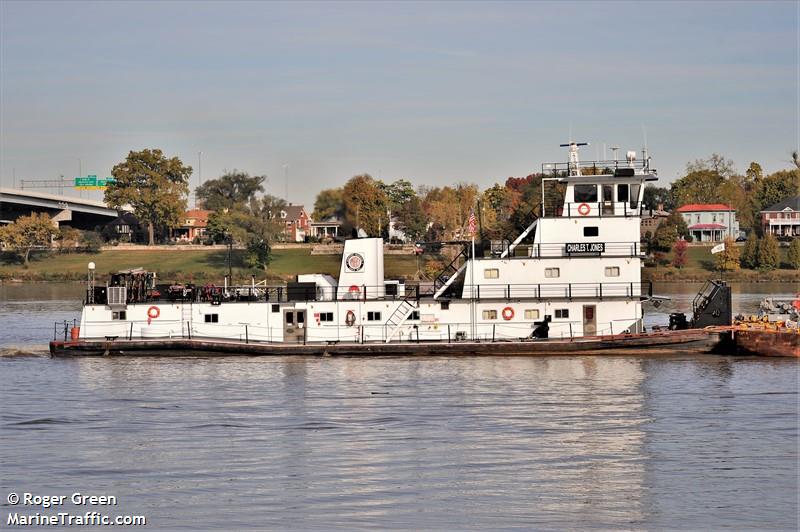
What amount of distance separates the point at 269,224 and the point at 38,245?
29.1 meters

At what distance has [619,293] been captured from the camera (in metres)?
42.5

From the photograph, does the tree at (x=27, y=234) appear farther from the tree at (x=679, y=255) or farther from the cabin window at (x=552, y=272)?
the cabin window at (x=552, y=272)

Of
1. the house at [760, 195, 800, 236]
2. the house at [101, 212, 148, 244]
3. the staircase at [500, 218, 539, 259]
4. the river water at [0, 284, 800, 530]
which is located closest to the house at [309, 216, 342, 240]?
the house at [101, 212, 148, 244]

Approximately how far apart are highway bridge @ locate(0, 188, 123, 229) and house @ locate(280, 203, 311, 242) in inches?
876

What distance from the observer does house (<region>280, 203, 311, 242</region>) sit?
14012 centimetres

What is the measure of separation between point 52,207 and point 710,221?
79880 millimetres

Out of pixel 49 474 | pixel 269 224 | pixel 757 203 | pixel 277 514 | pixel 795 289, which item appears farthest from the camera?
pixel 757 203

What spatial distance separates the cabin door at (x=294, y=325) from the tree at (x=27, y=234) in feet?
279

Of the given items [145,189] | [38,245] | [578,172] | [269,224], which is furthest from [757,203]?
[578,172]

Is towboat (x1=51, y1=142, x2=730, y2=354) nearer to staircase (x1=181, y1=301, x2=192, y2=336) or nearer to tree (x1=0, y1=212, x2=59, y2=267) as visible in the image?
staircase (x1=181, y1=301, x2=192, y2=336)

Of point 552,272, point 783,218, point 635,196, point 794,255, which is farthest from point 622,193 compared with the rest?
point 783,218

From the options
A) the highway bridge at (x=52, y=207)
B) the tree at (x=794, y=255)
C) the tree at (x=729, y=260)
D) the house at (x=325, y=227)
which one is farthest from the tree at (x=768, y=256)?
the highway bridge at (x=52, y=207)

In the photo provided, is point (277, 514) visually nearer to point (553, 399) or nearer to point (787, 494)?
point (787, 494)

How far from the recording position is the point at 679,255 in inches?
4306
